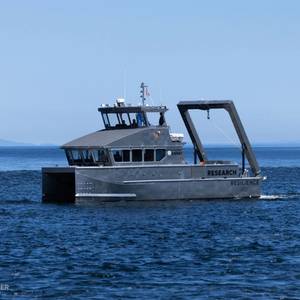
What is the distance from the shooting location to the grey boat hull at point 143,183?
61969 millimetres

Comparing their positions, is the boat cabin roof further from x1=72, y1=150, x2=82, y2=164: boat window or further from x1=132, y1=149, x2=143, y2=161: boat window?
x1=72, y1=150, x2=82, y2=164: boat window

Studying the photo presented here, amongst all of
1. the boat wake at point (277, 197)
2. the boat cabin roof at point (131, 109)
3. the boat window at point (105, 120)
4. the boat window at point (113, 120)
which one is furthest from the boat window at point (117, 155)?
the boat wake at point (277, 197)

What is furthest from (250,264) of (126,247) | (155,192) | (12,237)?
(155,192)

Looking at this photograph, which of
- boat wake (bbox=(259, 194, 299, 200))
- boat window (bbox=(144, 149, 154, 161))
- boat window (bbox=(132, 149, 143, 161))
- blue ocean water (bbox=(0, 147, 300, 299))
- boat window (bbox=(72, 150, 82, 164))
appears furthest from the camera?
boat wake (bbox=(259, 194, 299, 200))

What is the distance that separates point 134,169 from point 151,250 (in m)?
19.8

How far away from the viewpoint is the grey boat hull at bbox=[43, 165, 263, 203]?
6197cm

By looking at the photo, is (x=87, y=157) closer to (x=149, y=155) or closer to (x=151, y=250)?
(x=149, y=155)

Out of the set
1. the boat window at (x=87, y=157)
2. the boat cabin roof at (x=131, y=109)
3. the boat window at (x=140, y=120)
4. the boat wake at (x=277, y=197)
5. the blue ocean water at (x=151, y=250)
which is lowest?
the blue ocean water at (x=151, y=250)

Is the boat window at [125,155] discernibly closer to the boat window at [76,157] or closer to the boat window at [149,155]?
the boat window at [149,155]

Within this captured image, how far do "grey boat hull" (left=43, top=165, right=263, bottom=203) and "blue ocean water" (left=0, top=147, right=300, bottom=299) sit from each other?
788 millimetres

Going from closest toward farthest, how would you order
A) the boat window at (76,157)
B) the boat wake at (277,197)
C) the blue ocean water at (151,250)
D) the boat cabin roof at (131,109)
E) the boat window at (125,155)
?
the blue ocean water at (151,250)
the boat window at (125,155)
the boat window at (76,157)
the boat cabin roof at (131,109)
the boat wake at (277,197)

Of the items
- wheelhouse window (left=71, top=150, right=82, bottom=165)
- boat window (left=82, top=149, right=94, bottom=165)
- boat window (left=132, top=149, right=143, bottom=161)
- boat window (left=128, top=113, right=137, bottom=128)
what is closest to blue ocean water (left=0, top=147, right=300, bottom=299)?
boat window (left=132, top=149, right=143, bottom=161)

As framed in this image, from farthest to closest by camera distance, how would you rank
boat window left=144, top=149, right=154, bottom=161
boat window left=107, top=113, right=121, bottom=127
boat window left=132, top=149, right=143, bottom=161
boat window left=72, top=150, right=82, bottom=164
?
boat window left=107, top=113, right=121, bottom=127 < boat window left=72, top=150, right=82, bottom=164 < boat window left=144, top=149, right=154, bottom=161 < boat window left=132, top=149, right=143, bottom=161

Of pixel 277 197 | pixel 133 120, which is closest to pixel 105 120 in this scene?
pixel 133 120
